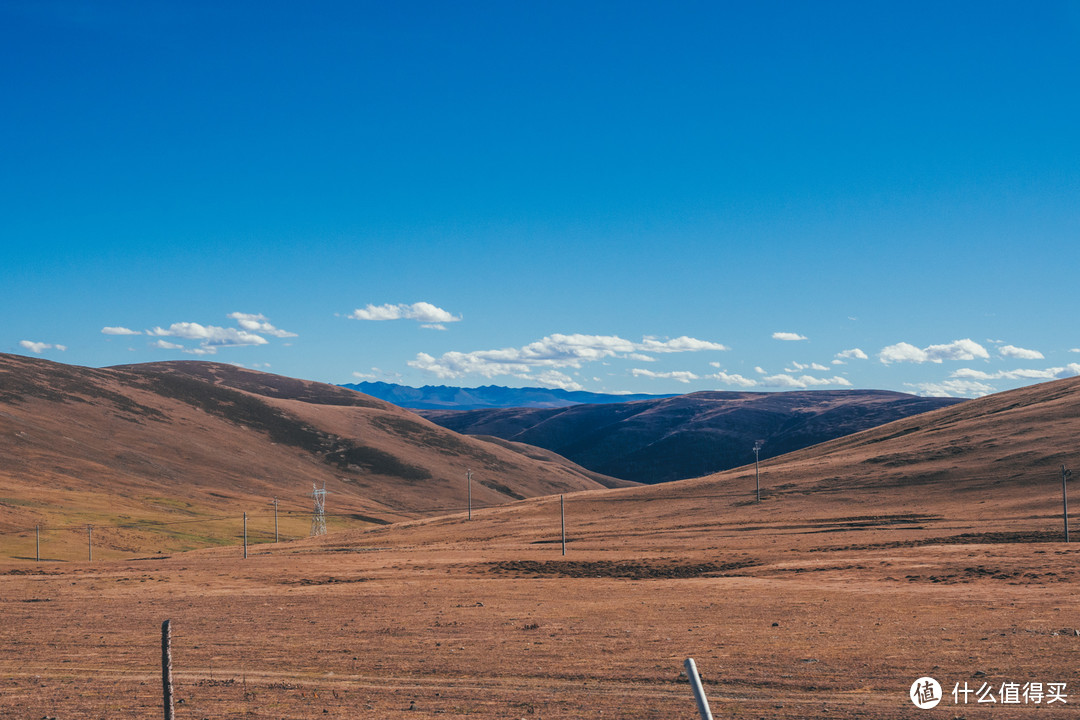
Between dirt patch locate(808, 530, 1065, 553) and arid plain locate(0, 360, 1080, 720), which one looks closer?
arid plain locate(0, 360, 1080, 720)

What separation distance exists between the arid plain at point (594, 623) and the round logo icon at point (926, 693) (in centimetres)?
31

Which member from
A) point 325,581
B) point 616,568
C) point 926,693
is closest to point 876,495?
point 616,568

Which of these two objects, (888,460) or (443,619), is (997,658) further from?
(888,460)

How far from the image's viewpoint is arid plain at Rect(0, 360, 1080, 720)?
18.3m

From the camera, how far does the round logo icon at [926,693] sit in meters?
17.0

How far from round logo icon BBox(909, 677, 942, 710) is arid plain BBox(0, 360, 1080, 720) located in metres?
0.31

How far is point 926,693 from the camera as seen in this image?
17766 millimetres

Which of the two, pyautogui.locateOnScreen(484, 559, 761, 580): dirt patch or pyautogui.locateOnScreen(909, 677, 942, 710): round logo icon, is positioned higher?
pyautogui.locateOnScreen(909, 677, 942, 710): round logo icon

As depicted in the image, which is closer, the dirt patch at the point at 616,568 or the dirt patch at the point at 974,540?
the dirt patch at the point at 616,568

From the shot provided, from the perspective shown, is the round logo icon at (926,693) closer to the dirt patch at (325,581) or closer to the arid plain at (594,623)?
the arid plain at (594,623)

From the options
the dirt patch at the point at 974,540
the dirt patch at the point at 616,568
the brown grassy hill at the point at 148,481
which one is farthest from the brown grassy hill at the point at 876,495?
the brown grassy hill at the point at 148,481

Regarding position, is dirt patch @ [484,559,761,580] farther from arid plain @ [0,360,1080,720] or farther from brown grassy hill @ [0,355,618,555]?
brown grassy hill @ [0,355,618,555]

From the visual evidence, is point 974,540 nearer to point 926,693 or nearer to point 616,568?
point 616,568

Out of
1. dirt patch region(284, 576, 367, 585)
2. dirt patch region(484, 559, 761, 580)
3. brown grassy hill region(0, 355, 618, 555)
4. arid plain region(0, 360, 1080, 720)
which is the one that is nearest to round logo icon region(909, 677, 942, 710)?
arid plain region(0, 360, 1080, 720)
